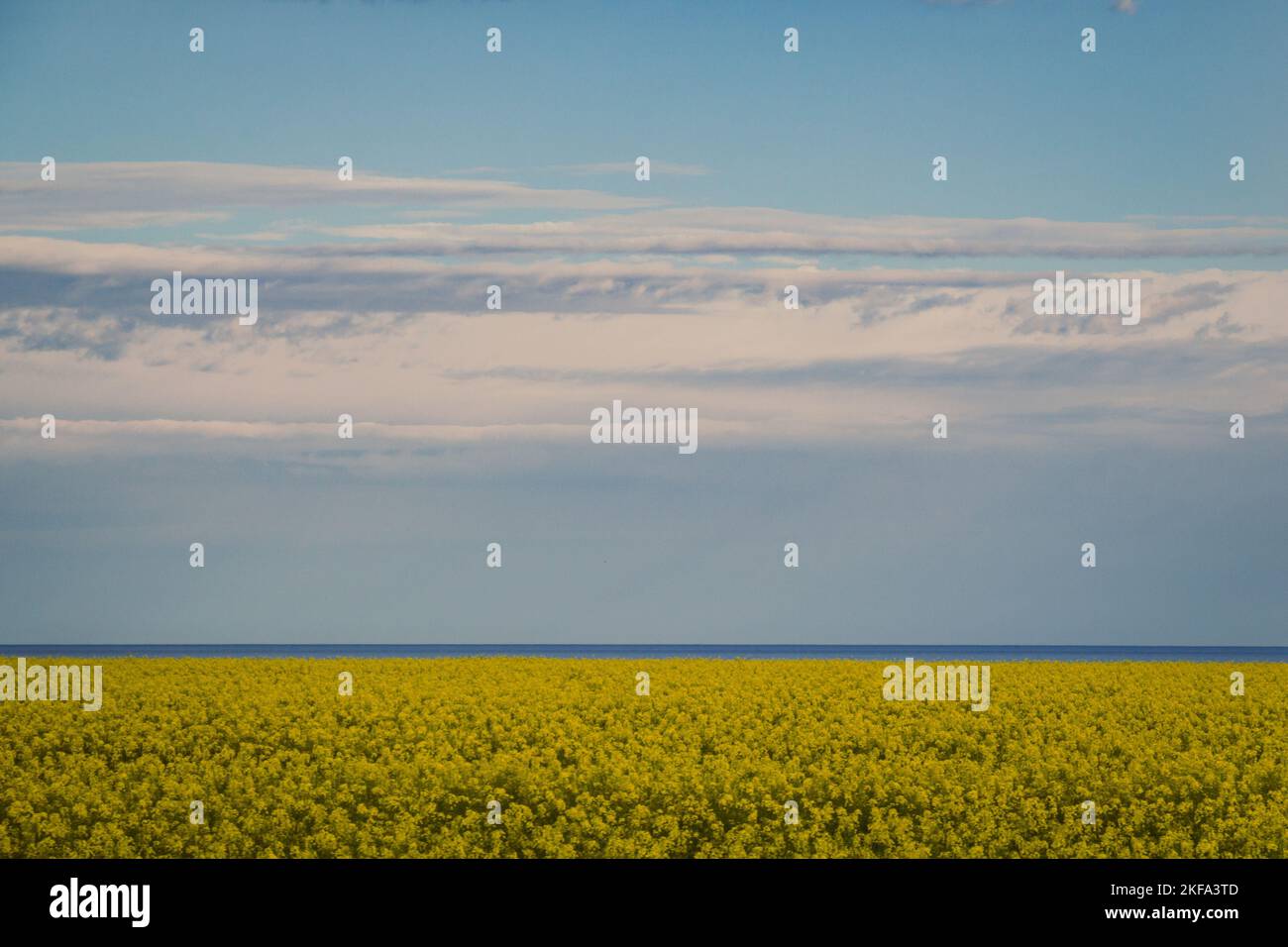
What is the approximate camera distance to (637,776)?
1293cm

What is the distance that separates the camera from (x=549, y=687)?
19.2 metres

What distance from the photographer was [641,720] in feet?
54.0

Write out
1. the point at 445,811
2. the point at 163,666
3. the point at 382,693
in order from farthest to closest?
the point at 163,666
the point at 382,693
the point at 445,811

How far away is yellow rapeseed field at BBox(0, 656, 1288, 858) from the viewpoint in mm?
12148

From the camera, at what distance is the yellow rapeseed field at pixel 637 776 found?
1215 centimetres
